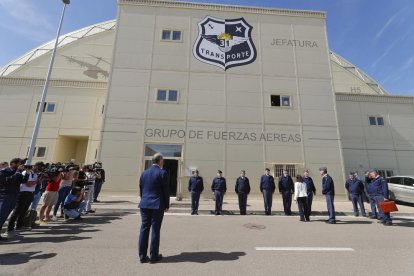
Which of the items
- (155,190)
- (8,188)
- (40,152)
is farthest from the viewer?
(40,152)

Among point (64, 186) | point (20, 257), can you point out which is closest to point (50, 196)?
point (64, 186)

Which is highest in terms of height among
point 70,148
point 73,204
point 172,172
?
point 70,148

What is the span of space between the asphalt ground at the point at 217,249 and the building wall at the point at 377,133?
12787 millimetres

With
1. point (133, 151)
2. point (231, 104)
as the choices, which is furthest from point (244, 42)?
point (133, 151)

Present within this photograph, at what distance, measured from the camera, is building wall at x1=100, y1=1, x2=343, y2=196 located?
46.7ft

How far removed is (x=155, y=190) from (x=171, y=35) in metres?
14.9

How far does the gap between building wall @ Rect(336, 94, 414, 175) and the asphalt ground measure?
12787 millimetres

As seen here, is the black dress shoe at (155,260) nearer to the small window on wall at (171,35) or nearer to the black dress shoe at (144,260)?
the black dress shoe at (144,260)

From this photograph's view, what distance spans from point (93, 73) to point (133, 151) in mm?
13492

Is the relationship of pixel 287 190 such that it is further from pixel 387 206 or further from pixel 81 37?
pixel 81 37

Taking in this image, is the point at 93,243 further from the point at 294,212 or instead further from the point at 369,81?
the point at 369,81

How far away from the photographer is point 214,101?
15.3 meters

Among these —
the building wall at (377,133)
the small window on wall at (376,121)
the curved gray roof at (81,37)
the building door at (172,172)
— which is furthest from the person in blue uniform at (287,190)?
the curved gray roof at (81,37)

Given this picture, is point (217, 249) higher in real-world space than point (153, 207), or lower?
lower
